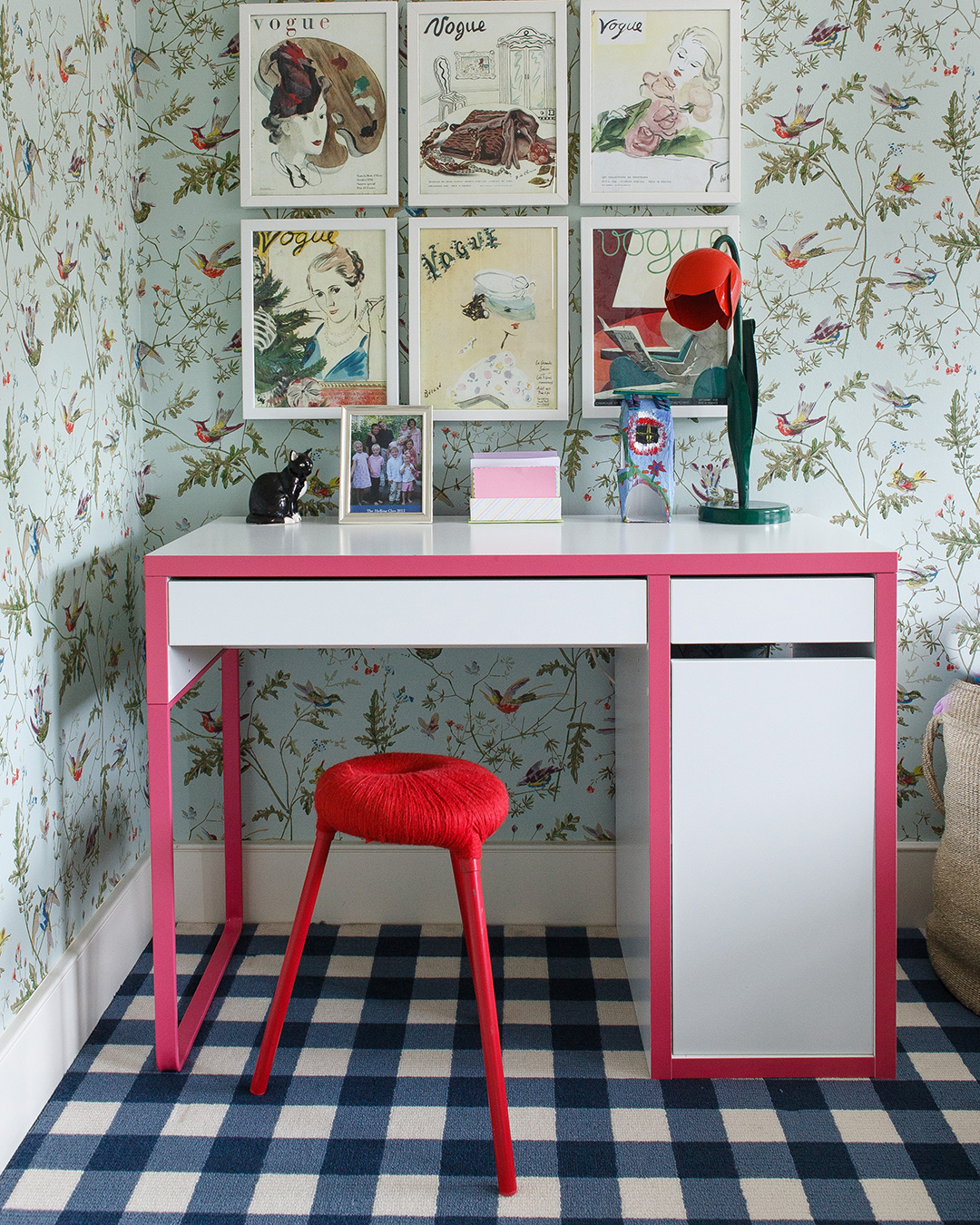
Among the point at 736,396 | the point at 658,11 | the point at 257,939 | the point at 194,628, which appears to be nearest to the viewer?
the point at 194,628

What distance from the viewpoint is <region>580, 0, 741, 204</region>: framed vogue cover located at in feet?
6.63

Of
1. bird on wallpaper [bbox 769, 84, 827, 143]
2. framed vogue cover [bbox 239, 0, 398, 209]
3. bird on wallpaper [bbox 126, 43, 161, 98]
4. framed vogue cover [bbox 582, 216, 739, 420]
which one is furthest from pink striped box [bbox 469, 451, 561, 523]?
bird on wallpaper [bbox 126, 43, 161, 98]

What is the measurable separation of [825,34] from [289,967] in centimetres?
202

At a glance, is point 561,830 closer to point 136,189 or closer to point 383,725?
point 383,725

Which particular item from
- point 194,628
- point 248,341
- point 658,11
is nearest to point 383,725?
point 194,628

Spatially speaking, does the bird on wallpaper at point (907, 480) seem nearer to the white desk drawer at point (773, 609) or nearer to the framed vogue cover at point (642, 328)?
the framed vogue cover at point (642, 328)

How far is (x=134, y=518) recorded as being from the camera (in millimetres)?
2133

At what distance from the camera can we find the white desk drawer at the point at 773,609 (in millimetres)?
1596

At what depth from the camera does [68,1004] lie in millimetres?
1725

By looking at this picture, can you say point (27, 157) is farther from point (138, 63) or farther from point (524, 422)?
point (524, 422)

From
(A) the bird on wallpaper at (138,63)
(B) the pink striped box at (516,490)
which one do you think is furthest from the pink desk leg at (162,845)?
(A) the bird on wallpaper at (138,63)

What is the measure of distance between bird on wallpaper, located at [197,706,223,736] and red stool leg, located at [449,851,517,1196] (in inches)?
36.6

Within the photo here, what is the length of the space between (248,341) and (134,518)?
17.3 inches

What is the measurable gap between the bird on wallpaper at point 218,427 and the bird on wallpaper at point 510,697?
30.4 inches
